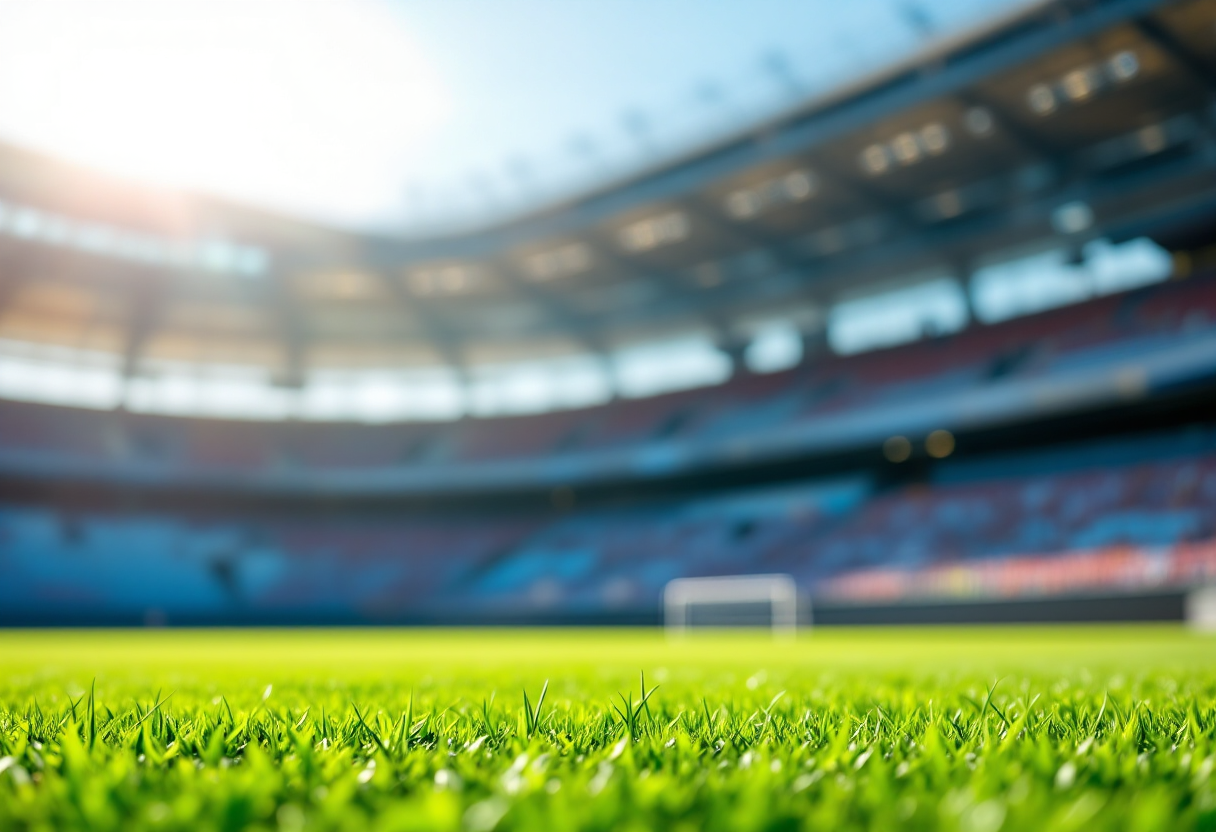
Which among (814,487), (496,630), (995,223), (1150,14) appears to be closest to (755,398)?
(814,487)

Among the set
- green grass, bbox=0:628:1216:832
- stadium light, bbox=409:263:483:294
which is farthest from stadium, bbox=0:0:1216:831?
green grass, bbox=0:628:1216:832

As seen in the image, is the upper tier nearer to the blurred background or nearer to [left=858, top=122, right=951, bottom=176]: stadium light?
the blurred background

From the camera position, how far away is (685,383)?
36469 millimetres

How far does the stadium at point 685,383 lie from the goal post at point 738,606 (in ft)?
0.46

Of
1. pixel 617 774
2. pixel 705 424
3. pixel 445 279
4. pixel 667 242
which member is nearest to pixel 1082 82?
pixel 667 242

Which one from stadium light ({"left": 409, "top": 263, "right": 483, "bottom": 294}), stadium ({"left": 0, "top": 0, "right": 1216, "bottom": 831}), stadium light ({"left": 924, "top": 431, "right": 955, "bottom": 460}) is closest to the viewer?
stadium ({"left": 0, "top": 0, "right": 1216, "bottom": 831})

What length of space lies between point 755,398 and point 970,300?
8.28 meters

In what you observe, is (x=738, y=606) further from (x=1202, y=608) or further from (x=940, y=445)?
(x=1202, y=608)

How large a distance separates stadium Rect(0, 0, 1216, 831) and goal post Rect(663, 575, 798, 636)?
141 mm

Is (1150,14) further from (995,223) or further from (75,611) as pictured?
(75,611)

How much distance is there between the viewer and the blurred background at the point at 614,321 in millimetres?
22078

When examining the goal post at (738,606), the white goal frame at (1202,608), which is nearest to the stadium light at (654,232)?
the goal post at (738,606)

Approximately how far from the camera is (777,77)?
23.4 m

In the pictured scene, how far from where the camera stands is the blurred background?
2208 centimetres
